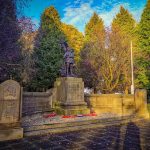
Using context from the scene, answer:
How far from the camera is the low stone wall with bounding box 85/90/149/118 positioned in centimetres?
1556

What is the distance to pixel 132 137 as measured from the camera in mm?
8438

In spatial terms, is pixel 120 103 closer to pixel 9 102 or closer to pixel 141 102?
pixel 141 102

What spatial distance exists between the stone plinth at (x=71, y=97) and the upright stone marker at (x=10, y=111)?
5.14 m

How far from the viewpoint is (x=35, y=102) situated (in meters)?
14.9

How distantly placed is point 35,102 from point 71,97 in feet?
8.66

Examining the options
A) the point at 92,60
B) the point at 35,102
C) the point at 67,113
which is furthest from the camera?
the point at 92,60

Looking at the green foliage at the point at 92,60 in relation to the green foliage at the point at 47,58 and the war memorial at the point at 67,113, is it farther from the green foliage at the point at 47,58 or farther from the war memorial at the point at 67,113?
the war memorial at the point at 67,113

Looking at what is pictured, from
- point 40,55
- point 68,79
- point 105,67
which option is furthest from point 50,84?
point 68,79

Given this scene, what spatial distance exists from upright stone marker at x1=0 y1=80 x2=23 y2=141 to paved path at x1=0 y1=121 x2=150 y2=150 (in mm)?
460

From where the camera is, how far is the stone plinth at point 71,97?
→ 13.6m

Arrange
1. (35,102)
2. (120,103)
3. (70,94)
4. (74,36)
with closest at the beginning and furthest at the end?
1. (70,94)
2. (35,102)
3. (120,103)
4. (74,36)

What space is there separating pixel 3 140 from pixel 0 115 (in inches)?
Answer: 35.3

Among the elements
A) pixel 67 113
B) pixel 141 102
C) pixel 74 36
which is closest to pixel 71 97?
pixel 67 113

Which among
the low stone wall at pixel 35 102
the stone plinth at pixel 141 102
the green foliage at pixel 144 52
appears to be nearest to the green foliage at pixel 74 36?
the green foliage at pixel 144 52
